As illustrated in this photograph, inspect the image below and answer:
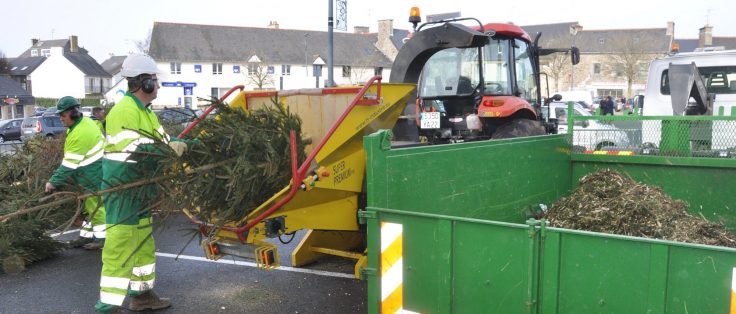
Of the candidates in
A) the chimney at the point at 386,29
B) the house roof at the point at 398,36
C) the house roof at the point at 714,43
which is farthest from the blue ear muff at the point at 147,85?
the house roof at the point at 714,43

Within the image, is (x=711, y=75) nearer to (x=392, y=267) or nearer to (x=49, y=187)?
(x=392, y=267)

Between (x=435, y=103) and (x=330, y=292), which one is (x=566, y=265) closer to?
(x=330, y=292)

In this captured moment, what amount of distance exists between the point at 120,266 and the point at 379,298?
202cm

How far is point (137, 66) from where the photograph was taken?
170 inches

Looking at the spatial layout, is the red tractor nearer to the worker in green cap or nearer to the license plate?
the license plate

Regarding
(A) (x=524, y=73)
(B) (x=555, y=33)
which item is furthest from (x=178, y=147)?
(B) (x=555, y=33)

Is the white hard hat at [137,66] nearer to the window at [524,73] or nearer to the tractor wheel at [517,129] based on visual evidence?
the tractor wheel at [517,129]

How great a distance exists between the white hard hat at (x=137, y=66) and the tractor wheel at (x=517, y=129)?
359 cm

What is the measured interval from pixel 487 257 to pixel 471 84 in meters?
4.05

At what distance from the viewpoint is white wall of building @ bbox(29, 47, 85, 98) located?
224ft

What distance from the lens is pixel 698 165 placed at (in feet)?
17.1

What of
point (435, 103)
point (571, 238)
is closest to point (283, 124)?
point (571, 238)

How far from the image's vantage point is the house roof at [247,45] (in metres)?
55.8

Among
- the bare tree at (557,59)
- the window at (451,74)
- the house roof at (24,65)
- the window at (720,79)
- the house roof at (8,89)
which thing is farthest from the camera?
the house roof at (24,65)
